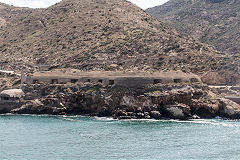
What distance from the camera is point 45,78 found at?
271 feet

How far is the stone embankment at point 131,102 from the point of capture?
232 feet

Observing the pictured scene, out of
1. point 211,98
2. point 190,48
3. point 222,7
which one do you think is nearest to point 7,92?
point 211,98

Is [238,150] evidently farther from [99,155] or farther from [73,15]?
[73,15]

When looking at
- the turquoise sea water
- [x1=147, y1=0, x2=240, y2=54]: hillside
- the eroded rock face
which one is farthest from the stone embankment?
the eroded rock face

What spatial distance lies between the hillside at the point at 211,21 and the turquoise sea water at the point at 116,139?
2925 inches

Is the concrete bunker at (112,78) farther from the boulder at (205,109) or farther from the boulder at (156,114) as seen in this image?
the boulder at (205,109)

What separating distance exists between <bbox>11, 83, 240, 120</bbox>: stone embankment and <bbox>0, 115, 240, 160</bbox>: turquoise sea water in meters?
3.47

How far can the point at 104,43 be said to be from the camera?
10388 cm

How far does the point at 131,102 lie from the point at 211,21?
9357 centimetres

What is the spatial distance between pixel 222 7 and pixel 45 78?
97678 millimetres

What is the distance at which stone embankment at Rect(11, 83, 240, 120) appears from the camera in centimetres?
7075

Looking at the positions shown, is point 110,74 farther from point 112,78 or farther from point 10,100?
point 10,100

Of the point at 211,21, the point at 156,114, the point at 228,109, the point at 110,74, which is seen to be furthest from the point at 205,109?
the point at 211,21

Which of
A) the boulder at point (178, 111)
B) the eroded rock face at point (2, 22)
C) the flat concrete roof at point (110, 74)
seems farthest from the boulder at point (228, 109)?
the eroded rock face at point (2, 22)
